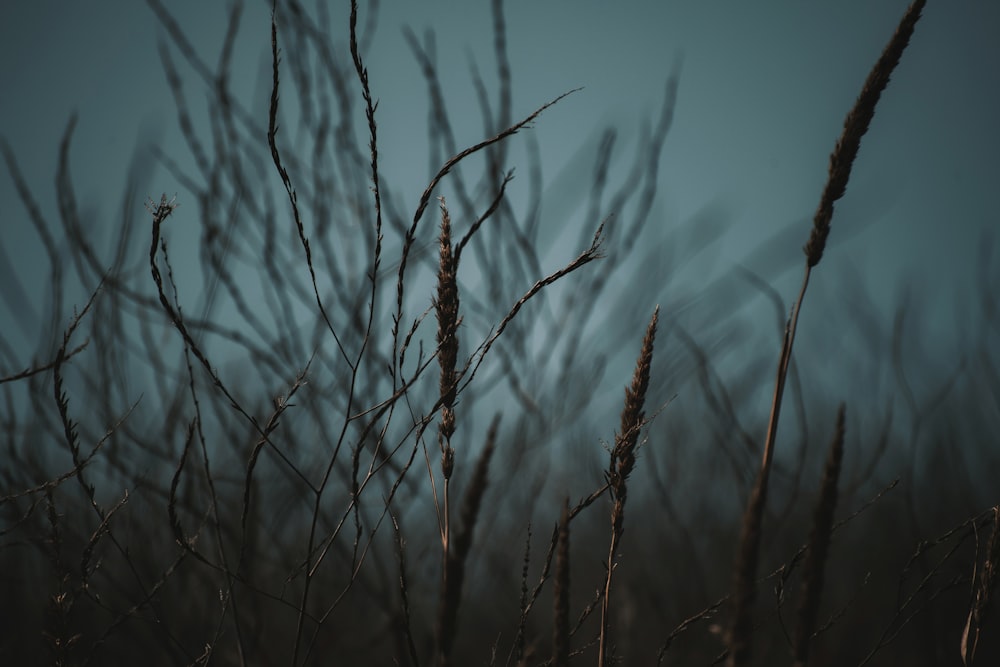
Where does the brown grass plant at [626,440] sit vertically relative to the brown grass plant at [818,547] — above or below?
above

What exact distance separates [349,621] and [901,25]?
14.1 ft

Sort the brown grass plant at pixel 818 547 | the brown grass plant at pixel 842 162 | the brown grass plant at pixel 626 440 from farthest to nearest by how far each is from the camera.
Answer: the brown grass plant at pixel 626 440, the brown grass plant at pixel 842 162, the brown grass plant at pixel 818 547

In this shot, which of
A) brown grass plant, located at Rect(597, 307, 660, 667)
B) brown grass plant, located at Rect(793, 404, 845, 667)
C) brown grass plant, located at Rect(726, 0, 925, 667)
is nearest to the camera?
brown grass plant, located at Rect(793, 404, 845, 667)

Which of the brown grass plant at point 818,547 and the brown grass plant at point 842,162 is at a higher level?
the brown grass plant at point 842,162

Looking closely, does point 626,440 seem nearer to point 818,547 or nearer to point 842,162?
point 818,547

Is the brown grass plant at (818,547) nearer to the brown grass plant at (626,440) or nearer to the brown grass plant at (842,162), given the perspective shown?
the brown grass plant at (842,162)

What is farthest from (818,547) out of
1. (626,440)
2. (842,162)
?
(842,162)

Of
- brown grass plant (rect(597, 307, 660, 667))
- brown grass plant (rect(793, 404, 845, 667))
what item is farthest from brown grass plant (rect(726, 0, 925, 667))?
brown grass plant (rect(597, 307, 660, 667))

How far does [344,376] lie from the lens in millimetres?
2084

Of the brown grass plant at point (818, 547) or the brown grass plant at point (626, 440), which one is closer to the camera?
the brown grass plant at point (818, 547)

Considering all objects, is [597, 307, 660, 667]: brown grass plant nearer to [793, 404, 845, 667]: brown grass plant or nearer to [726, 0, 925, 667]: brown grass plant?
[726, 0, 925, 667]: brown grass plant

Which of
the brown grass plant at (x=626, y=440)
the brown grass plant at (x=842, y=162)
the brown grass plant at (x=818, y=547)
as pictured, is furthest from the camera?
the brown grass plant at (x=626, y=440)

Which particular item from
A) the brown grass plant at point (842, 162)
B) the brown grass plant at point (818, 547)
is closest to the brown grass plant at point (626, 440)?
the brown grass plant at point (842, 162)

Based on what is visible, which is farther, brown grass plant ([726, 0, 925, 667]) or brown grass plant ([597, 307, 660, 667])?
brown grass plant ([597, 307, 660, 667])
